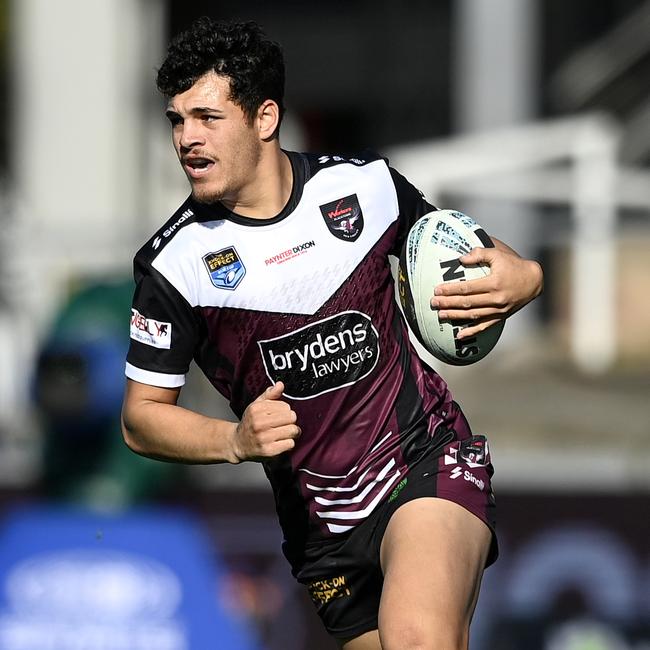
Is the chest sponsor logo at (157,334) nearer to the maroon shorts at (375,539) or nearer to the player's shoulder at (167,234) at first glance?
the player's shoulder at (167,234)

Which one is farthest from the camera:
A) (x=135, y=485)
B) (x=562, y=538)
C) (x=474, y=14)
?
(x=474, y=14)

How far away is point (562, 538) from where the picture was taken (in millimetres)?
8297

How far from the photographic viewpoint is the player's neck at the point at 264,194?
4.75 metres

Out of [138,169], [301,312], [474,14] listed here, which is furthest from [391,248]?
[138,169]

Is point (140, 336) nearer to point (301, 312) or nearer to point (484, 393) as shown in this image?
point (301, 312)

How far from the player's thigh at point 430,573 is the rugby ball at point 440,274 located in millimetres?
503

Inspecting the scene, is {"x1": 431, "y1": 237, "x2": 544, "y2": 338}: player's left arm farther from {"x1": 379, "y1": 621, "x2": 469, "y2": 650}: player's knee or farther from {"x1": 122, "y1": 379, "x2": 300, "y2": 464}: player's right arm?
{"x1": 379, "y1": 621, "x2": 469, "y2": 650}: player's knee

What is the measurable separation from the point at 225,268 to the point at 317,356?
0.41 meters

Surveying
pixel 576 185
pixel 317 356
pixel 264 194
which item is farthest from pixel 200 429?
pixel 576 185

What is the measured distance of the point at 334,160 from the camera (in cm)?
501

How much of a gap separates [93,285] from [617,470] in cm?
339

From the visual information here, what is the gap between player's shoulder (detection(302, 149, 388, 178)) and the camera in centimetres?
495

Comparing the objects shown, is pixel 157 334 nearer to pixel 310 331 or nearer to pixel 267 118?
pixel 310 331

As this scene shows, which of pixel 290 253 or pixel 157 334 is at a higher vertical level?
pixel 290 253
